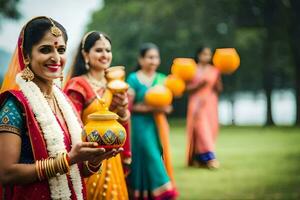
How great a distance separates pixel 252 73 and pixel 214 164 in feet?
43.8

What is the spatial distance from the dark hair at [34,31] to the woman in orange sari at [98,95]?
1.35 metres

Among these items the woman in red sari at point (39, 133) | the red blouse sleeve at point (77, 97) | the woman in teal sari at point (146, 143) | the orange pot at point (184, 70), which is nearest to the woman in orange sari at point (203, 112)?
the orange pot at point (184, 70)

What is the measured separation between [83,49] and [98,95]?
1.27 feet

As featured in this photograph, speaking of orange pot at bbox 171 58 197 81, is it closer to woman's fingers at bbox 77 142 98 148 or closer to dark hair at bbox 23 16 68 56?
dark hair at bbox 23 16 68 56

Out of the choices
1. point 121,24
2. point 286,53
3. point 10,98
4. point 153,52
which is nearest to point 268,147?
point 153,52

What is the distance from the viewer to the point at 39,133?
8.13ft

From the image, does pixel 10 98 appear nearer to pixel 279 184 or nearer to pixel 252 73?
pixel 279 184

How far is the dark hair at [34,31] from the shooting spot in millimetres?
2537

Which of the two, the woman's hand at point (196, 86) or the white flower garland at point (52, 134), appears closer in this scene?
the white flower garland at point (52, 134)

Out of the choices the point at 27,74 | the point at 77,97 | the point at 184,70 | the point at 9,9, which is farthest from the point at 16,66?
the point at 9,9

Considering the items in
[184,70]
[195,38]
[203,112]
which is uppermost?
[195,38]

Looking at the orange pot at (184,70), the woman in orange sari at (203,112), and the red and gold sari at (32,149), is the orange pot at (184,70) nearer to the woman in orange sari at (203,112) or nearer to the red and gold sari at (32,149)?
the woman in orange sari at (203,112)

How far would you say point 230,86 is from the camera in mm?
22750

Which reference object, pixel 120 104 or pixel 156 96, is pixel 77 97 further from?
pixel 156 96
